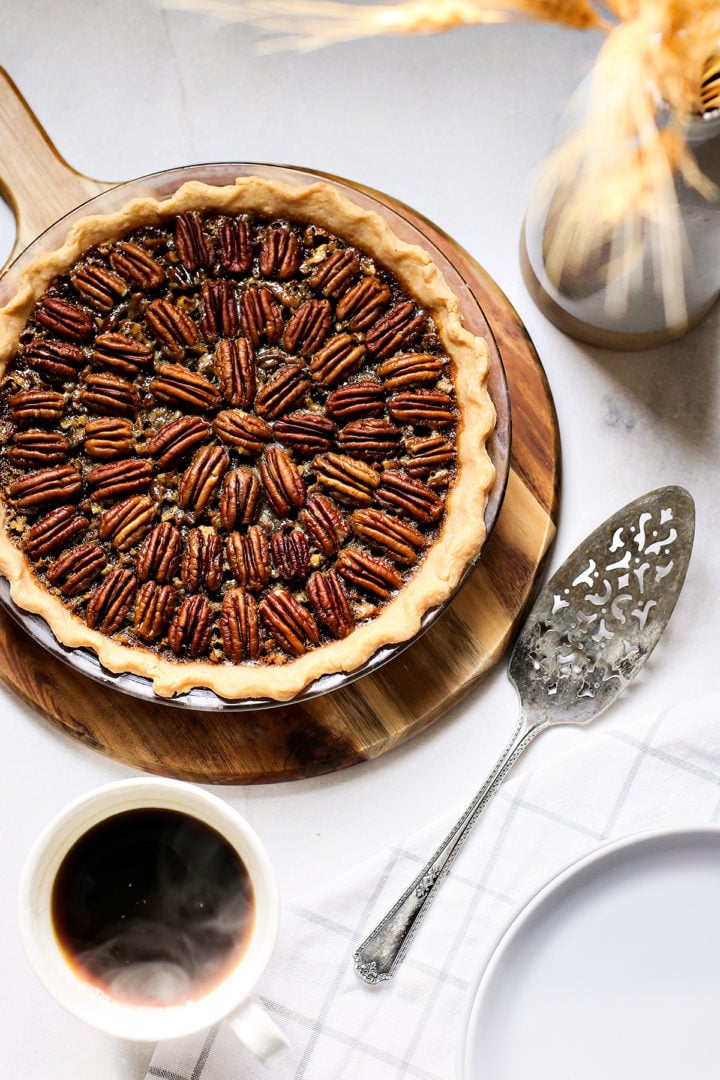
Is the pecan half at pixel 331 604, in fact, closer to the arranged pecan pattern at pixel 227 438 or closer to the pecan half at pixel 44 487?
the arranged pecan pattern at pixel 227 438

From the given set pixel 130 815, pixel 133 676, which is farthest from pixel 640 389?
pixel 130 815

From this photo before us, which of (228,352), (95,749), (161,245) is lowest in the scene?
(95,749)

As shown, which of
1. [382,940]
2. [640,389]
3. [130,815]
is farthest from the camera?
[640,389]

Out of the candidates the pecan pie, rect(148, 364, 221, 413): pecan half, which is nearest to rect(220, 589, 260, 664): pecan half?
the pecan pie

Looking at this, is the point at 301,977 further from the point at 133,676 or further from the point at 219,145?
the point at 219,145

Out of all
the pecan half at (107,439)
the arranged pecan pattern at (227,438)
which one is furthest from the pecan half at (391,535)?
the pecan half at (107,439)

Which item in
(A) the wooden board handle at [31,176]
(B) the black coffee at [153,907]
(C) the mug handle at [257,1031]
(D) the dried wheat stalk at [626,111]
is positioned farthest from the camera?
(A) the wooden board handle at [31,176]
